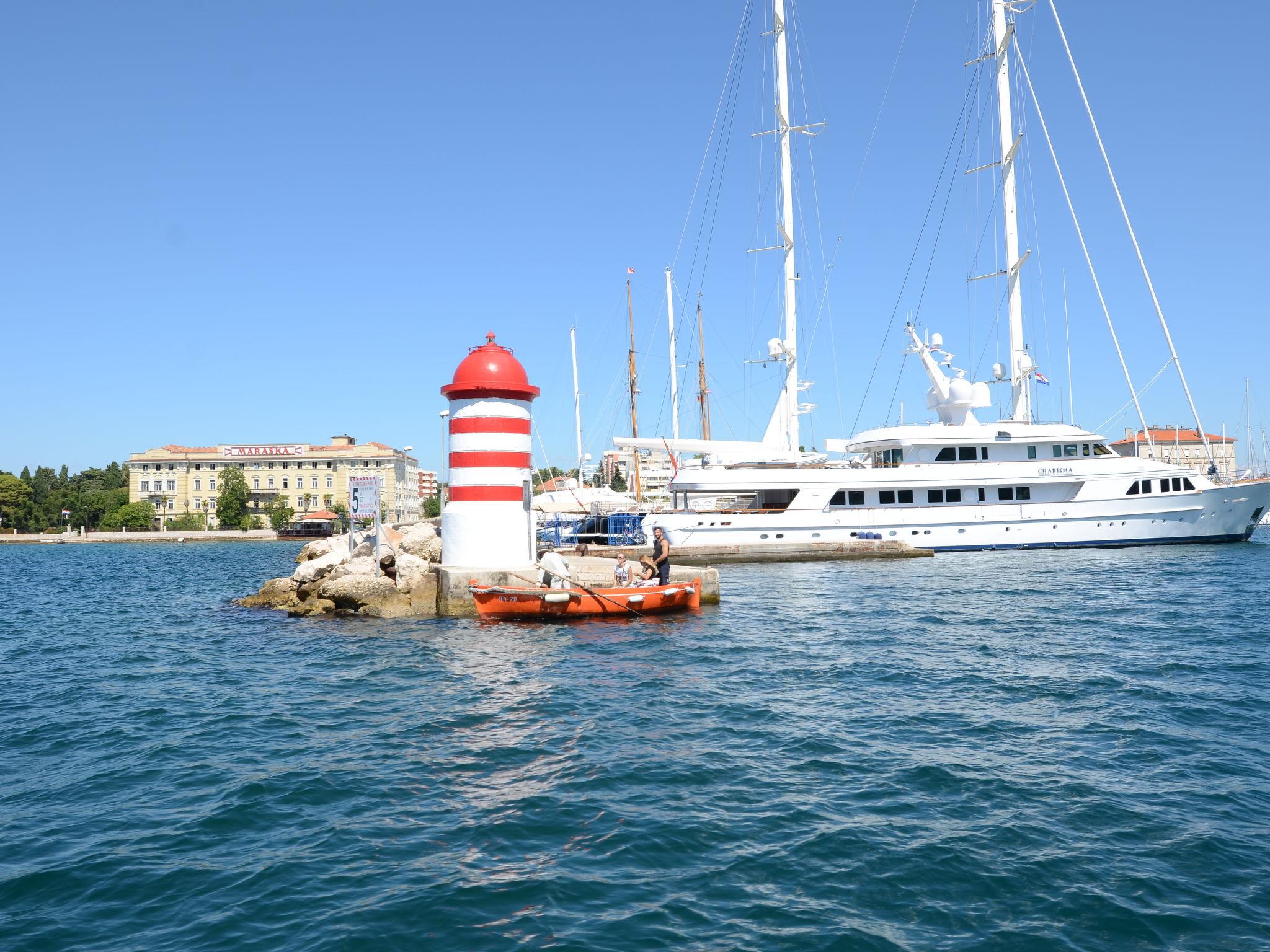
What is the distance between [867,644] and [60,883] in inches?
468

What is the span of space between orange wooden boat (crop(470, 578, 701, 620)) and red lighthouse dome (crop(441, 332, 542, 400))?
12.8ft

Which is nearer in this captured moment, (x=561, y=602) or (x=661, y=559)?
(x=561, y=602)

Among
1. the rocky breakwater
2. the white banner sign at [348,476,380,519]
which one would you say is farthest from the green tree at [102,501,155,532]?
the white banner sign at [348,476,380,519]

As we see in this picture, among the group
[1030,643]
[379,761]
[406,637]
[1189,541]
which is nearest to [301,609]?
[406,637]

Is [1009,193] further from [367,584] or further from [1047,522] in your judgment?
[367,584]

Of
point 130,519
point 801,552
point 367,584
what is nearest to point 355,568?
point 367,584

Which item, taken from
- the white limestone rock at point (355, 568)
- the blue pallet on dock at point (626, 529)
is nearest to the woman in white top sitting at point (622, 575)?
the white limestone rock at point (355, 568)

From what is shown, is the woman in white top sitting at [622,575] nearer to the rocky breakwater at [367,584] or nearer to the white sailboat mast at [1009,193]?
the rocky breakwater at [367,584]

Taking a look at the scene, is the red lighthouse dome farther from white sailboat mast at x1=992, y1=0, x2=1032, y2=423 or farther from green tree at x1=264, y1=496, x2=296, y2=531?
green tree at x1=264, y1=496, x2=296, y2=531

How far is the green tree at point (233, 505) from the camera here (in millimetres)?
108000

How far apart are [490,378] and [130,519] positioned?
10762 centimetres

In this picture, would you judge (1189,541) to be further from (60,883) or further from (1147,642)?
(60,883)

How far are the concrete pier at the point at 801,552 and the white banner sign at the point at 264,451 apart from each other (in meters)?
Answer: 100

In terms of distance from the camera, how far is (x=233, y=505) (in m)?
108
